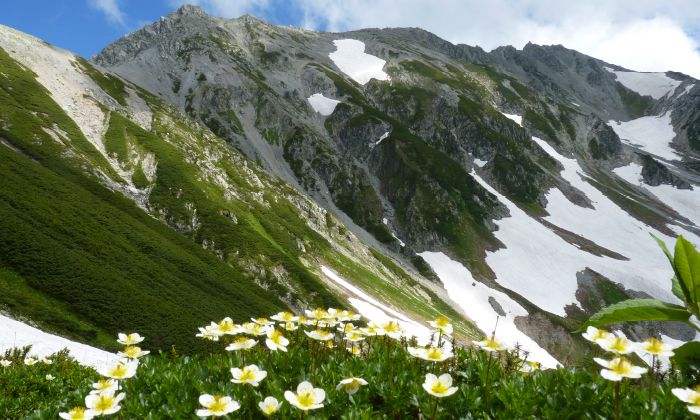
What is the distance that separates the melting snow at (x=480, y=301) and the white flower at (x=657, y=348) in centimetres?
8930

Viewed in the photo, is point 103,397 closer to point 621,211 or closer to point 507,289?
point 507,289

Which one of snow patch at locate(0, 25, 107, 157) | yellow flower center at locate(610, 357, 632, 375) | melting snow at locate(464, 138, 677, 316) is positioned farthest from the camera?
melting snow at locate(464, 138, 677, 316)

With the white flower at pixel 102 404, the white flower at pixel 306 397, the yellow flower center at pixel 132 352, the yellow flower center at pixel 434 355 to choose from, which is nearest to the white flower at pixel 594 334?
the yellow flower center at pixel 434 355

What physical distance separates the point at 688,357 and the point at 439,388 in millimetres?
2483

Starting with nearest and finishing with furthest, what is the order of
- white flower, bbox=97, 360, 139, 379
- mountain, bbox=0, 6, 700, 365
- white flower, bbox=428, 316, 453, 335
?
white flower, bbox=97, 360, 139, 379 < white flower, bbox=428, 316, 453, 335 < mountain, bbox=0, 6, 700, 365

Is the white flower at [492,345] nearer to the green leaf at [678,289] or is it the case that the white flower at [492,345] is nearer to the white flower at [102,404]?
the green leaf at [678,289]

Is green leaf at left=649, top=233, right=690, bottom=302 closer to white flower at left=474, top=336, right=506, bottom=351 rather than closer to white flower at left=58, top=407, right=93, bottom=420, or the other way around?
white flower at left=474, top=336, right=506, bottom=351

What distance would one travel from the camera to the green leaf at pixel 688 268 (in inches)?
137

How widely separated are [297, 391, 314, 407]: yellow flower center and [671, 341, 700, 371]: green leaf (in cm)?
327

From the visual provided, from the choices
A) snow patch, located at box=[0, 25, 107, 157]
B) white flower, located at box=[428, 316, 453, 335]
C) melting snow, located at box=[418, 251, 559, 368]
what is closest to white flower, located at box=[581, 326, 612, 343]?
white flower, located at box=[428, 316, 453, 335]

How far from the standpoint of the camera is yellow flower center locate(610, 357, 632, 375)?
3.31 metres

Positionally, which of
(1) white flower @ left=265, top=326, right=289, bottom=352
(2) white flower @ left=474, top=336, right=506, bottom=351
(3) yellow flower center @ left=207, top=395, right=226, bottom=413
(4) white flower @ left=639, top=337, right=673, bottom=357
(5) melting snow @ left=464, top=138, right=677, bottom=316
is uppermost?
(5) melting snow @ left=464, top=138, right=677, bottom=316

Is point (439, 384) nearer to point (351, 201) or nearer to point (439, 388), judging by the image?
point (439, 388)

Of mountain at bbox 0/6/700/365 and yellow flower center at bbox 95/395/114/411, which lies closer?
yellow flower center at bbox 95/395/114/411
